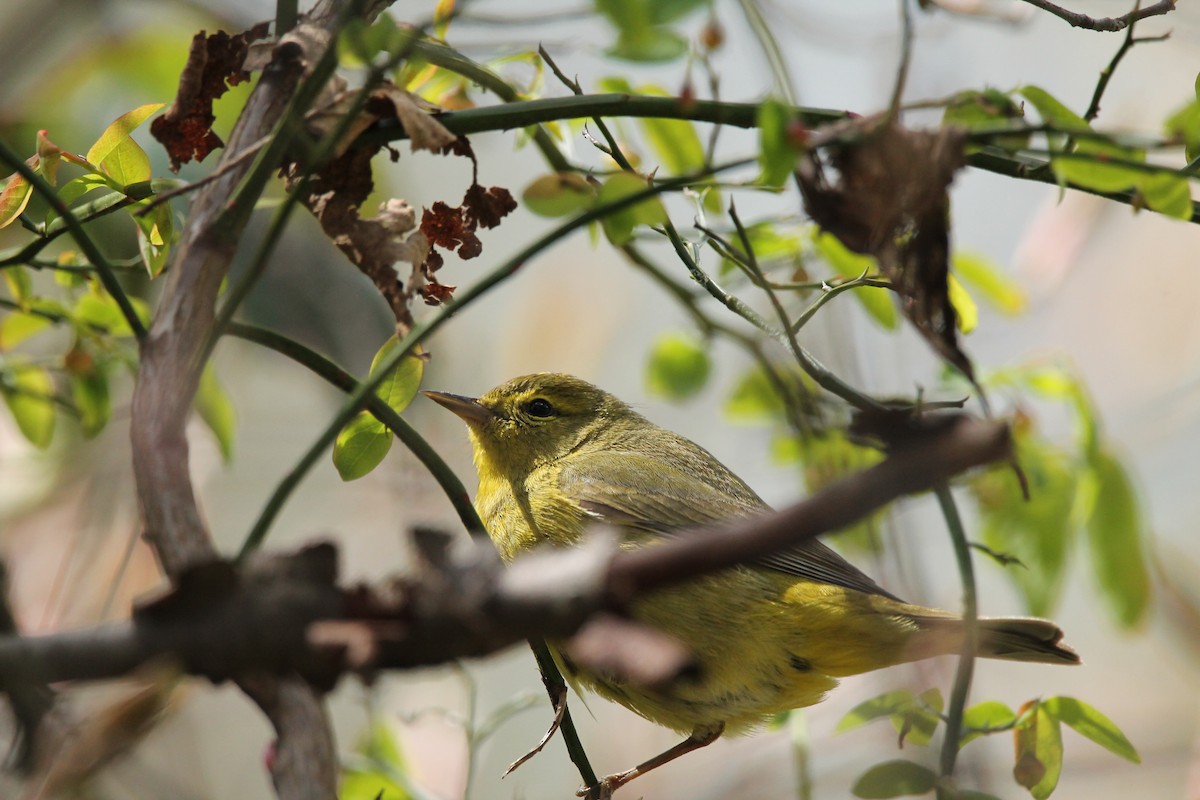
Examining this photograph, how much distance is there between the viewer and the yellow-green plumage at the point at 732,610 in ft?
9.49

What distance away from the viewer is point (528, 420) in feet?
12.5

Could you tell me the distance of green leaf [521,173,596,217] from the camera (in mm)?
1554

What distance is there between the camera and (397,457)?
4.91 m

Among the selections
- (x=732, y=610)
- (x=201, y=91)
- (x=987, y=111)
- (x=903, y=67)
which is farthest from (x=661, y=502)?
(x=903, y=67)

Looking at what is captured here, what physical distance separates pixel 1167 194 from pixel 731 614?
1794 mm

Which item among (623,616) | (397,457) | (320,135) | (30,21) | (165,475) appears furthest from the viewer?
(397,457)

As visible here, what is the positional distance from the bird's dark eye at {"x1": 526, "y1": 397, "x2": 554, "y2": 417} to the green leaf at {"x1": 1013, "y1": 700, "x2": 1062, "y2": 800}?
217cm

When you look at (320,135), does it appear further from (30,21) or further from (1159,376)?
(1159,376)

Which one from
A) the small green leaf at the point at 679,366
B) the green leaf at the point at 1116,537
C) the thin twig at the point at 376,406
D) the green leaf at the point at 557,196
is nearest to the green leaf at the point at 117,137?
the thin twig at the point at 376,406

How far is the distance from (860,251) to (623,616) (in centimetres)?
67

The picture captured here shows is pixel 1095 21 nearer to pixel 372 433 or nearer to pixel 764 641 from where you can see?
pixel 372 433

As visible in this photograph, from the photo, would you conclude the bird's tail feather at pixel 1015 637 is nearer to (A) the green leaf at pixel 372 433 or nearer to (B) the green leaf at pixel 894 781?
(B) the green leaf at pixel 894 781

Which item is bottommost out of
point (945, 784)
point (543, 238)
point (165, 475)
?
point (945, 784)

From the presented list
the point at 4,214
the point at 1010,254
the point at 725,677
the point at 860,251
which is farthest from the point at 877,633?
the point at 1010,254
